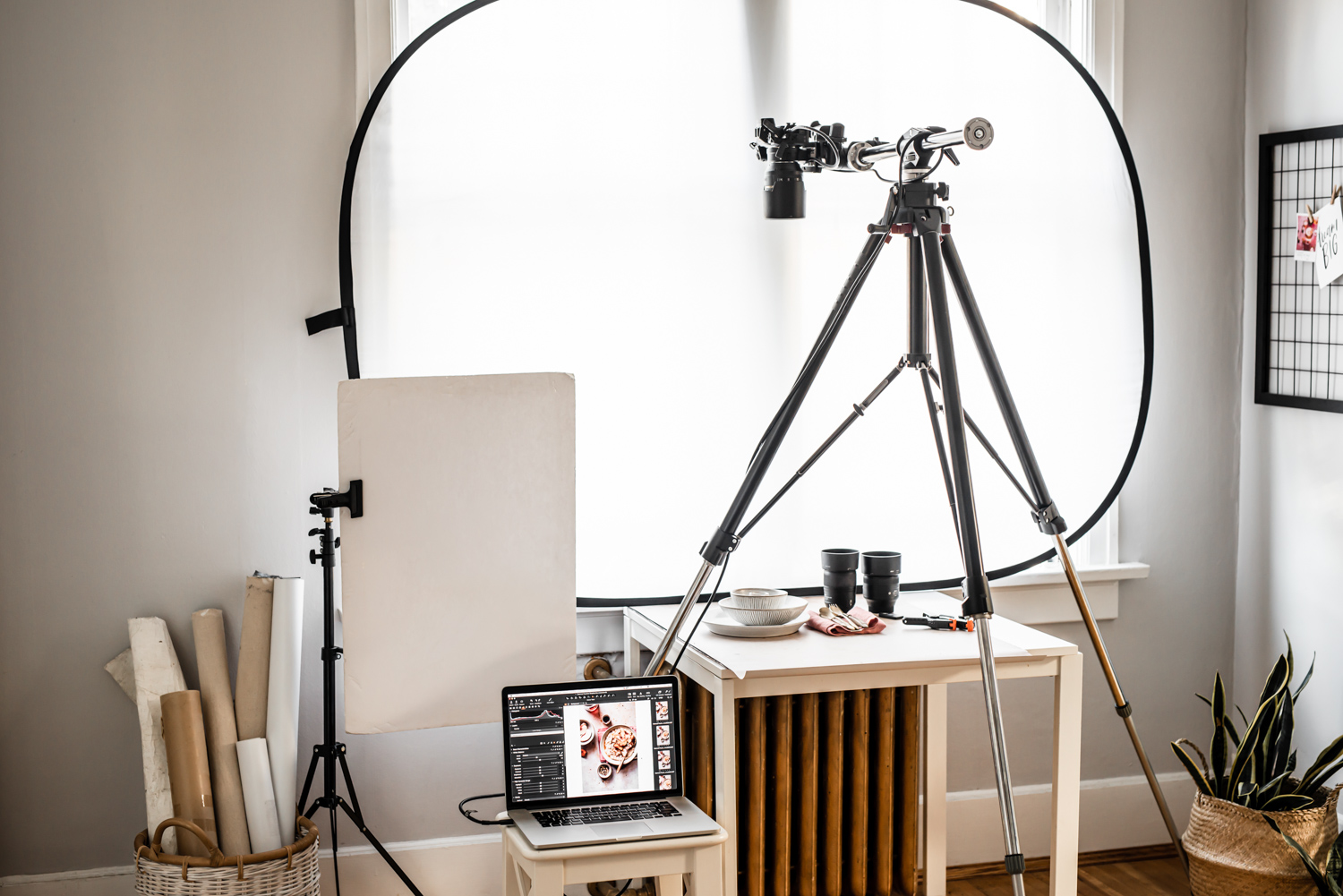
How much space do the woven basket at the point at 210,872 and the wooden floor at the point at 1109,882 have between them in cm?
145

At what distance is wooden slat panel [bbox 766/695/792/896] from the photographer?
7.27 feet

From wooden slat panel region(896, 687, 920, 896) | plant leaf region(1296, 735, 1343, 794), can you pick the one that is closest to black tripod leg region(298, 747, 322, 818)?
wooden slat panel region(896, 687, 920, 896)

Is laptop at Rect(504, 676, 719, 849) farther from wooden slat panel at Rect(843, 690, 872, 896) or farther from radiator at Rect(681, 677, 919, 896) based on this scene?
wooden slat panel at Rect(843, 690, 872, 896)

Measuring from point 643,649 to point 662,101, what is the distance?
117cm

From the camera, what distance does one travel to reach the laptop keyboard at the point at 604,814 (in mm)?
1784

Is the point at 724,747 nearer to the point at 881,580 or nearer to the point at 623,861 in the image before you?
the point at 623,861

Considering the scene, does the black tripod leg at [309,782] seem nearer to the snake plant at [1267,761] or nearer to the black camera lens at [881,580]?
the black camera lens at [881,580]

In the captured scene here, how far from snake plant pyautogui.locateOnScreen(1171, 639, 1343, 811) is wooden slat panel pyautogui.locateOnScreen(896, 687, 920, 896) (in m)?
0.51

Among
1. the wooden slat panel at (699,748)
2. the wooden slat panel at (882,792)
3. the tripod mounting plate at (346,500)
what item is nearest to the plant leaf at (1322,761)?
the wooden slat panel at (882,792)

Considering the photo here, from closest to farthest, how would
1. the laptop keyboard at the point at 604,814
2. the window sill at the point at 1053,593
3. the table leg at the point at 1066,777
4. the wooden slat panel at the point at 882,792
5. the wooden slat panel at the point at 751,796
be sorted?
the laptop keyboard at the point at 604,814
the table leg at the point at 1066,777
the wooden slat panel at the point at 751,796
the wooden slat panel at the point at 882,792
the window sill at the point at 1053,593

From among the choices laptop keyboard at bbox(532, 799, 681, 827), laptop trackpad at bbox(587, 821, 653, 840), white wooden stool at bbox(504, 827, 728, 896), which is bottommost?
white wooden stool at bbox(504, 827, 728, 896)

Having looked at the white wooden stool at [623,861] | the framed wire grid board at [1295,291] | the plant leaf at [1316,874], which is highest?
the framed wire grid board at [1295,291]

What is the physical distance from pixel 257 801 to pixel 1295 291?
2.49 m

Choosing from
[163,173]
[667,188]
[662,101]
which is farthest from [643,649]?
[163,173]
